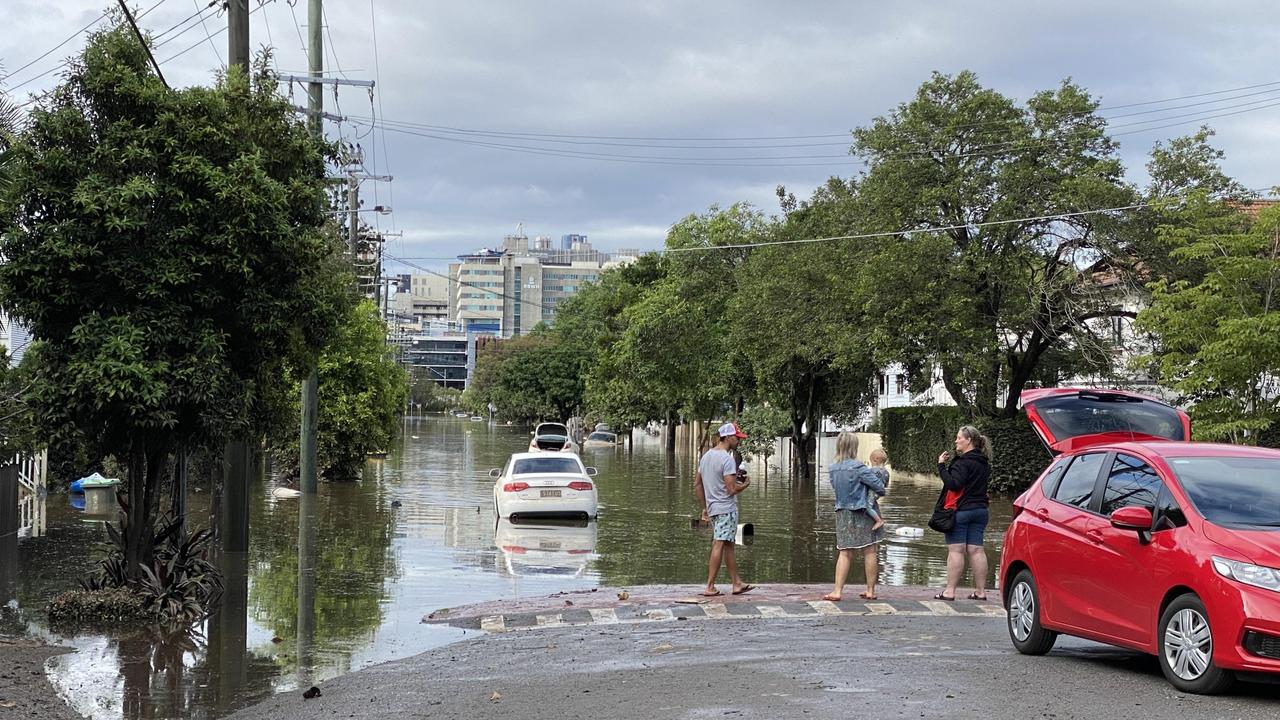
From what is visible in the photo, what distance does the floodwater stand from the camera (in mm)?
10078

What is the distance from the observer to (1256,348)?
2389 cm

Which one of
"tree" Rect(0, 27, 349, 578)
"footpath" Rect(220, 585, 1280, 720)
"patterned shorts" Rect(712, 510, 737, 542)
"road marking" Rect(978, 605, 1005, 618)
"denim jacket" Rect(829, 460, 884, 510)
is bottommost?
"road marking" Rect(978, 605, 1005, 618)

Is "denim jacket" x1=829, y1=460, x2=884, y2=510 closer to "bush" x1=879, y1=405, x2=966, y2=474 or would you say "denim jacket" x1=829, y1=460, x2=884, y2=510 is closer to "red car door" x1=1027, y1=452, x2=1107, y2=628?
"red car door" x1=1027, y1=452, x2=1107, y2=628

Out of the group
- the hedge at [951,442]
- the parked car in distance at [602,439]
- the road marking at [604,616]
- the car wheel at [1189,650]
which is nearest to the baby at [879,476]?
the road marking at [604,616]

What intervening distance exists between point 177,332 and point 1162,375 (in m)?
20.0

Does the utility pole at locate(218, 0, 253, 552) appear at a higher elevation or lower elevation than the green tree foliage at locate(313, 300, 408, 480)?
lower

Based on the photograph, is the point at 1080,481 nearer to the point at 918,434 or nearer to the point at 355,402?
the point at 355,402

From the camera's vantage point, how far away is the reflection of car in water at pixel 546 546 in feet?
58.4

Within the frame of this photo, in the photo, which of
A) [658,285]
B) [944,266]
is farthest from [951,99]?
[658,285]

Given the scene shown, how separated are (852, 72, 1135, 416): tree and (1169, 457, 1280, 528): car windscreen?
2423cm

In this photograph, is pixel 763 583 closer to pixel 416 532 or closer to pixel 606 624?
pixel 606 624

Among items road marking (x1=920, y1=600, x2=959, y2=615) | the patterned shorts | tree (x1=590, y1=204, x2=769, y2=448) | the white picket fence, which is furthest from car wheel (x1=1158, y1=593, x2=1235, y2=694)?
tree (x1=590, y1=204, x2=769, y2=448)

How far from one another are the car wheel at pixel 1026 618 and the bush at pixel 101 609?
24.1 feet

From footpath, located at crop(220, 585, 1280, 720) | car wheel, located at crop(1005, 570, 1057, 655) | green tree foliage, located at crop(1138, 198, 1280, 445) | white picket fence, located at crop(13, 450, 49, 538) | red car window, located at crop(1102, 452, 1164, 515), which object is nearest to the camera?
footpath, located at crop(220, 585, 1280, 720)
